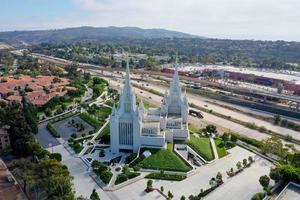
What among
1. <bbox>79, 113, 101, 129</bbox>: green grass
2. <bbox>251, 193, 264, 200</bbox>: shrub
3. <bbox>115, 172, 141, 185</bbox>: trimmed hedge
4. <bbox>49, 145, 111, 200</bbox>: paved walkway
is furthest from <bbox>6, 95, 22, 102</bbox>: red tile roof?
<bbox>251, 193, 264, 200</bbox>: shrub

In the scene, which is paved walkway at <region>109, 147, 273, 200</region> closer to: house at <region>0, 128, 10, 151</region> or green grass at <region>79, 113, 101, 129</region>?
green grass at <region>79, 113, 101, 129</region>

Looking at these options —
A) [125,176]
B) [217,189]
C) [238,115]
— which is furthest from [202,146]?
[238,115]

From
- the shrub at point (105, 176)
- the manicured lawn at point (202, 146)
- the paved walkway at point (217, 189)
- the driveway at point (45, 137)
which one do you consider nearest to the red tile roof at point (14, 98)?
the driveway at point (45, 137)

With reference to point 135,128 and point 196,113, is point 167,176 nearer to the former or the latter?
point 135,128

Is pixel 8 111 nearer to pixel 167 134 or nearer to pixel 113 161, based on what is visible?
pixel 113 161

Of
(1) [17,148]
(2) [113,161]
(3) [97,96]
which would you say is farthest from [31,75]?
(2) [113,161]
